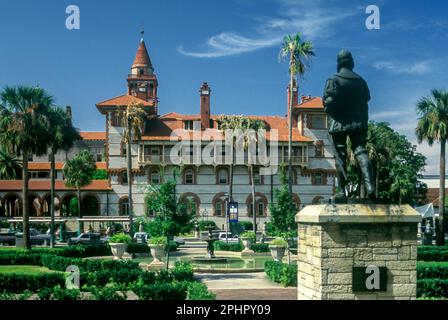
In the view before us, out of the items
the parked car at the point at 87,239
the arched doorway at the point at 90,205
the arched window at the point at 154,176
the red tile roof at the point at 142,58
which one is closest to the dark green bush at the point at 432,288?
the parked car at the point at 87,239

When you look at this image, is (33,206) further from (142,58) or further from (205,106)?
(142,58)

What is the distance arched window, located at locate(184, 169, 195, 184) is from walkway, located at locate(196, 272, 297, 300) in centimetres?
3555

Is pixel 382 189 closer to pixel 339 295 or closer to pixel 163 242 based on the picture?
pixel 163 242

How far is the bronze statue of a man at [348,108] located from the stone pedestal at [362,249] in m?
0.84

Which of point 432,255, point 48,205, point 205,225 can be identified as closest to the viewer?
point 432,255

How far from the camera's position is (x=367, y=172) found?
1068cm

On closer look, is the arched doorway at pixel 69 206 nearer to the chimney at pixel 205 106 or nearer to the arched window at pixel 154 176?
the arched window at pixel 154 176

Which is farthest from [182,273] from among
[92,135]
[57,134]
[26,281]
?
[92,135]

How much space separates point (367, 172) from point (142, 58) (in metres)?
84.9

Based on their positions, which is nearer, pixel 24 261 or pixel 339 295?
pixel 339 295

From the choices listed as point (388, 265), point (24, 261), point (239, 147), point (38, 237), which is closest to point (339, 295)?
point (388, 265)

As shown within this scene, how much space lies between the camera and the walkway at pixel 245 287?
1670 centimetres
